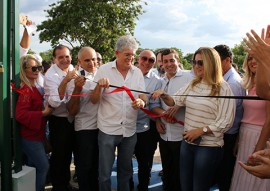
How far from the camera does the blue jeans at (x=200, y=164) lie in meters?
3.27

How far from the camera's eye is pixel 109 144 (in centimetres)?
367

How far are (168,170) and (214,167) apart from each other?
1.08 m

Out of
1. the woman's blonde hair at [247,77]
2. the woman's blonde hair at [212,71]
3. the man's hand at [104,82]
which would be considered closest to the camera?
the woman's blonde hair at [212,71]

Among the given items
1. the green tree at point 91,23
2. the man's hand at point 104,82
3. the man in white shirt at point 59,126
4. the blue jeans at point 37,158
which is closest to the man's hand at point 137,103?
the man's hand at point 104,82

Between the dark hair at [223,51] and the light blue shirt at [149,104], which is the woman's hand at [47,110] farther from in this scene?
the dark hair at [223,51]

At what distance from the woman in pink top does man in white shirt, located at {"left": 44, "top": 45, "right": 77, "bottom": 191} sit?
2245 mm

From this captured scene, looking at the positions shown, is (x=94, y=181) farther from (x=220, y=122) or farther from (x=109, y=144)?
(x=220, y=122)

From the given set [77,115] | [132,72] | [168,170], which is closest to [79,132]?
[77,115]

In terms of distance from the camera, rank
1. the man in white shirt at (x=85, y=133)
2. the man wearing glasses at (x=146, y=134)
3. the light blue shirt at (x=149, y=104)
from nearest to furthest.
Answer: the man in white shirt at (x=85, y=133) → the light blue shirt at (x=149, y=104) → the man wearing glasses at (x=146, y=134)

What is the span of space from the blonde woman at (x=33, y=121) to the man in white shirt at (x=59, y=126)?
197 mm

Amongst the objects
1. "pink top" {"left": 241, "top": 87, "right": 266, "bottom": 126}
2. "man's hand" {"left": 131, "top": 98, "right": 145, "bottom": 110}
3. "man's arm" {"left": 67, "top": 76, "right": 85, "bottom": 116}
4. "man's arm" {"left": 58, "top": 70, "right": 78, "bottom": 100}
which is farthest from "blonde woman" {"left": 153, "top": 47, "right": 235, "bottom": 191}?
"man's arm" {"left": 58, "top": 70, "right": 78, "bottom": 100}

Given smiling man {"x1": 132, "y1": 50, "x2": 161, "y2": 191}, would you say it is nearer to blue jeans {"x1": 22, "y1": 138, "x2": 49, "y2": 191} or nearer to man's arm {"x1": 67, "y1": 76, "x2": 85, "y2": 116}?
man's arm {"x1": 67, "y1": 76, "x2": 85, "y2": 116}

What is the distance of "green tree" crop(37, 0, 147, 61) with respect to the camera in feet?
96.2

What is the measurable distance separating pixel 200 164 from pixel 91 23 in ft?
A: 90.9
